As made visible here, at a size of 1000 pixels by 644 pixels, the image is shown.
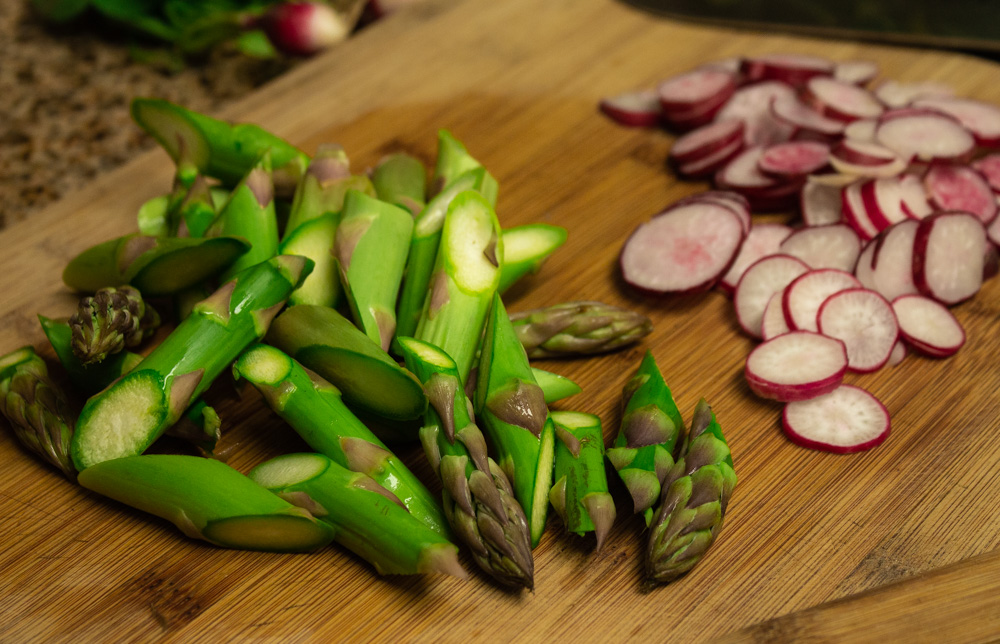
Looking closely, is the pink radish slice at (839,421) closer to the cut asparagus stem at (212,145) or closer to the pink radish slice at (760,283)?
the pink radish slice at (760,283)

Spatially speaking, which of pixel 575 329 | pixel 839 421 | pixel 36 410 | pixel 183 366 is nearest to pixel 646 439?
pixel 575 329

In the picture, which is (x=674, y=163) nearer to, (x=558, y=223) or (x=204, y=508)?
(x=558, y=223)

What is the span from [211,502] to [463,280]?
28.9 inches

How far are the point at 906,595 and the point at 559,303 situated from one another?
43.1 inches

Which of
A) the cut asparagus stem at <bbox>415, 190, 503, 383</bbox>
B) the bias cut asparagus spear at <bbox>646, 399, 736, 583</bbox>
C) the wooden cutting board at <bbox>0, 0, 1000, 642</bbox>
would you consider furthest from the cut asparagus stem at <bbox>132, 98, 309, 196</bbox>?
the bias cut asparagus spear at <bbox>646, 399, 736, 583</bbox>

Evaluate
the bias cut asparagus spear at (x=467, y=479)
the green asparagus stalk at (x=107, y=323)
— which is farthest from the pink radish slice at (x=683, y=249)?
the green asparagus stalk at (x=107, y=323)

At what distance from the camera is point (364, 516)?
1656 mm

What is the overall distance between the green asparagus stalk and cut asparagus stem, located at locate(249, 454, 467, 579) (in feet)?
1.59

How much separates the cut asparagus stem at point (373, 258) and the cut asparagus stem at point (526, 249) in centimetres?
26

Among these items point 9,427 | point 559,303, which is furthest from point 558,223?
point 9,427

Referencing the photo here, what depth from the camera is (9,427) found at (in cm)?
202

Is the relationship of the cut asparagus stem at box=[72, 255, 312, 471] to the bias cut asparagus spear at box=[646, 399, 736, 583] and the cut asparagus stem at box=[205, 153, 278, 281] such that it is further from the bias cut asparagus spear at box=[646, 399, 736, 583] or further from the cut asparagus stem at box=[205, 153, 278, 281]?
the bias cut asparagus spear at box=[646, 399, 736, 583]

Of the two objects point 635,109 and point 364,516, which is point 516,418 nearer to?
point 364,516

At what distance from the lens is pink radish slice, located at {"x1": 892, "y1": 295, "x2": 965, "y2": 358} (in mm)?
2138
